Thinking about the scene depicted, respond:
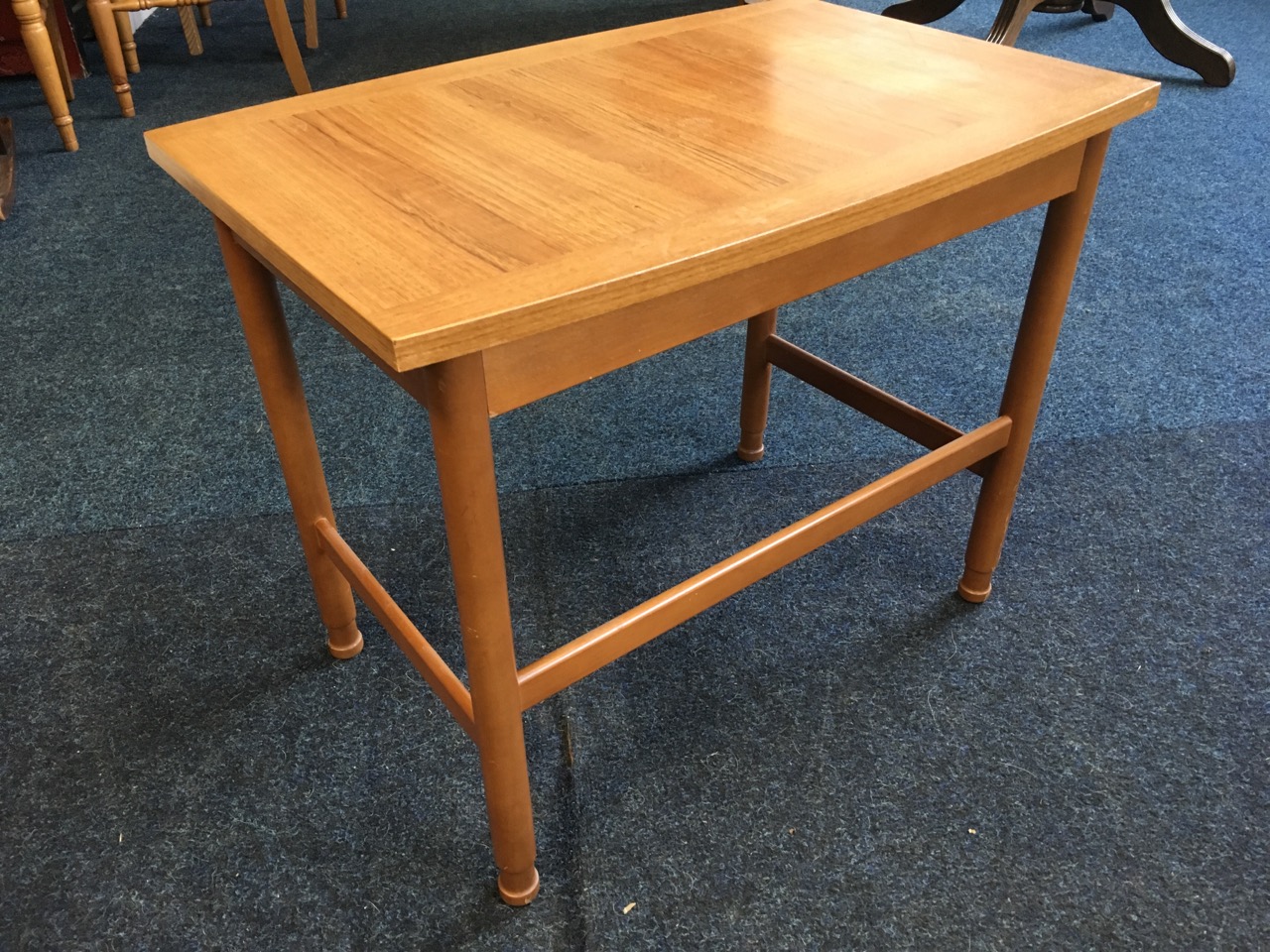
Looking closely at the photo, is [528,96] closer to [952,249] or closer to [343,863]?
[343,863]

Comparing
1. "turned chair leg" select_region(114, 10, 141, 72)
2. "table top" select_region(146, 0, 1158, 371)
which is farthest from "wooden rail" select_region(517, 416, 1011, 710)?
"turned chair leg" select_region(114, 10, 141, 72)

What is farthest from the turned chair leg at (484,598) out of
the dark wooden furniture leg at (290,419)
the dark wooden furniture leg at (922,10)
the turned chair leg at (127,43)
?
the turned chair leg at (127,43)

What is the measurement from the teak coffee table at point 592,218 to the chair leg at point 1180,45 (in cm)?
210

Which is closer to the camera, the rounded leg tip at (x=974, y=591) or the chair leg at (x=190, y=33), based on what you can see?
the rounded leg tip at (x=974, y=591)

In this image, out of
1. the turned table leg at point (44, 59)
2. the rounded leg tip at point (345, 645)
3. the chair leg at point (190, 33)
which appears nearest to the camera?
the rounded leg tip at point (345, 645)

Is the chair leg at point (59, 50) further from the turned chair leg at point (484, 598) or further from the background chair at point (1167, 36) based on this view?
the turned chair leg at point (484, 598)

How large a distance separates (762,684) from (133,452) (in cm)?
101

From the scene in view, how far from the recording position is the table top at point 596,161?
0.67 meters

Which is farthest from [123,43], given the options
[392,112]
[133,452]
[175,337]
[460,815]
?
[460,815]

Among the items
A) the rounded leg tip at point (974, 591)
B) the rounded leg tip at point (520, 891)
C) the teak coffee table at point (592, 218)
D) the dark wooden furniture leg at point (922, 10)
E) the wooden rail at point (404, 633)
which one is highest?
the teak coffee table at point (592, 218)

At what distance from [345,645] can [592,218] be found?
66 centimetres

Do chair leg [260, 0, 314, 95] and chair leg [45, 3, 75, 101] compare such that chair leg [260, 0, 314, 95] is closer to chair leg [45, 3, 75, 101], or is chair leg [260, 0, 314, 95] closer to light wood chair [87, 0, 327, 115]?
light wood chair [87, 0, 327, 115]

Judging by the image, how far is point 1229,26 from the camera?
Answer: 320 cm

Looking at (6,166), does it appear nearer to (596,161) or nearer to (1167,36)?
(596,161)
